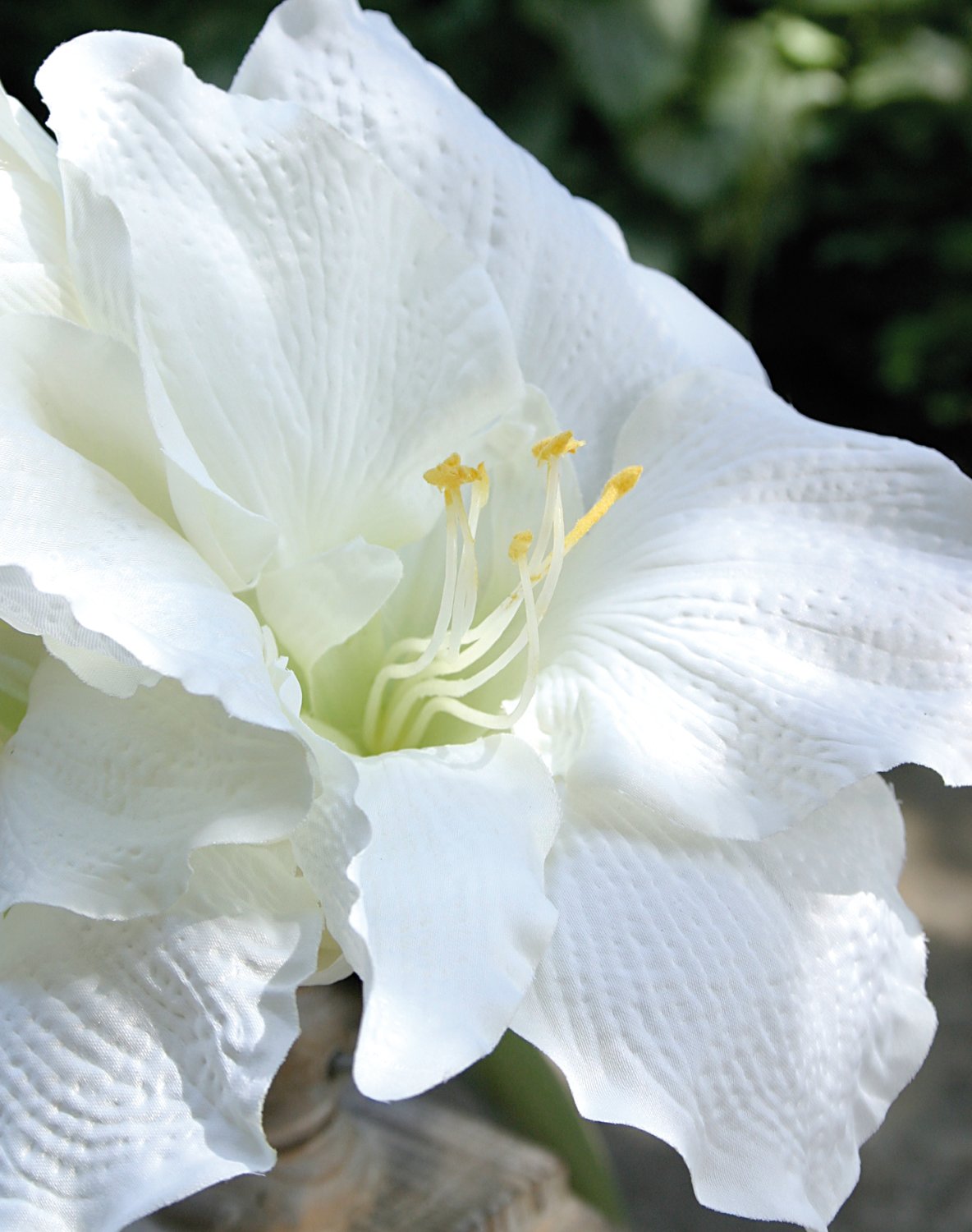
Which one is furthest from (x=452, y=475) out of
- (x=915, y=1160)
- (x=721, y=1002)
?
(x=915, y=1160)

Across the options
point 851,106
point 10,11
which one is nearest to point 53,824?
point 10,11

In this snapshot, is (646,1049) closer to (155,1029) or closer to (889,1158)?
(155,1029)

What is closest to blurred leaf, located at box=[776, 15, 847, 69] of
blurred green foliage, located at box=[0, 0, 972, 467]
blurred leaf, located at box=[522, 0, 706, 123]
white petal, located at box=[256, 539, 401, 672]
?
blurred green foliage, located at box=[0, 0, 972, 467]

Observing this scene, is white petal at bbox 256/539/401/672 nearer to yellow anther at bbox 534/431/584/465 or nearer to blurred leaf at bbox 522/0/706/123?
yellow anther at bbox 534/431/584/465

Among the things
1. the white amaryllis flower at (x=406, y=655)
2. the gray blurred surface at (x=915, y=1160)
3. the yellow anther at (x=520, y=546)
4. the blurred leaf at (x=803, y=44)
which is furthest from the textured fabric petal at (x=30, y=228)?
the blurred leaf at (x=803, y=44)

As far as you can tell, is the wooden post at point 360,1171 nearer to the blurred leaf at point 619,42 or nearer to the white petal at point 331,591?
the white petal at point 331,591

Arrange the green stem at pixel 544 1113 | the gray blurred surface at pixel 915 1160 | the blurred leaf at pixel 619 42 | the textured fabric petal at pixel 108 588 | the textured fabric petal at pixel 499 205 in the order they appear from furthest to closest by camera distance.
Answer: the blurred leaf at pixel 619 42 → the gray blurred surface at pixel 915 1160 → the green stem at pixel 544 1113 → the textured fabric petal at pixel 499 205 → the textured fabric petal at pixel 108 588
